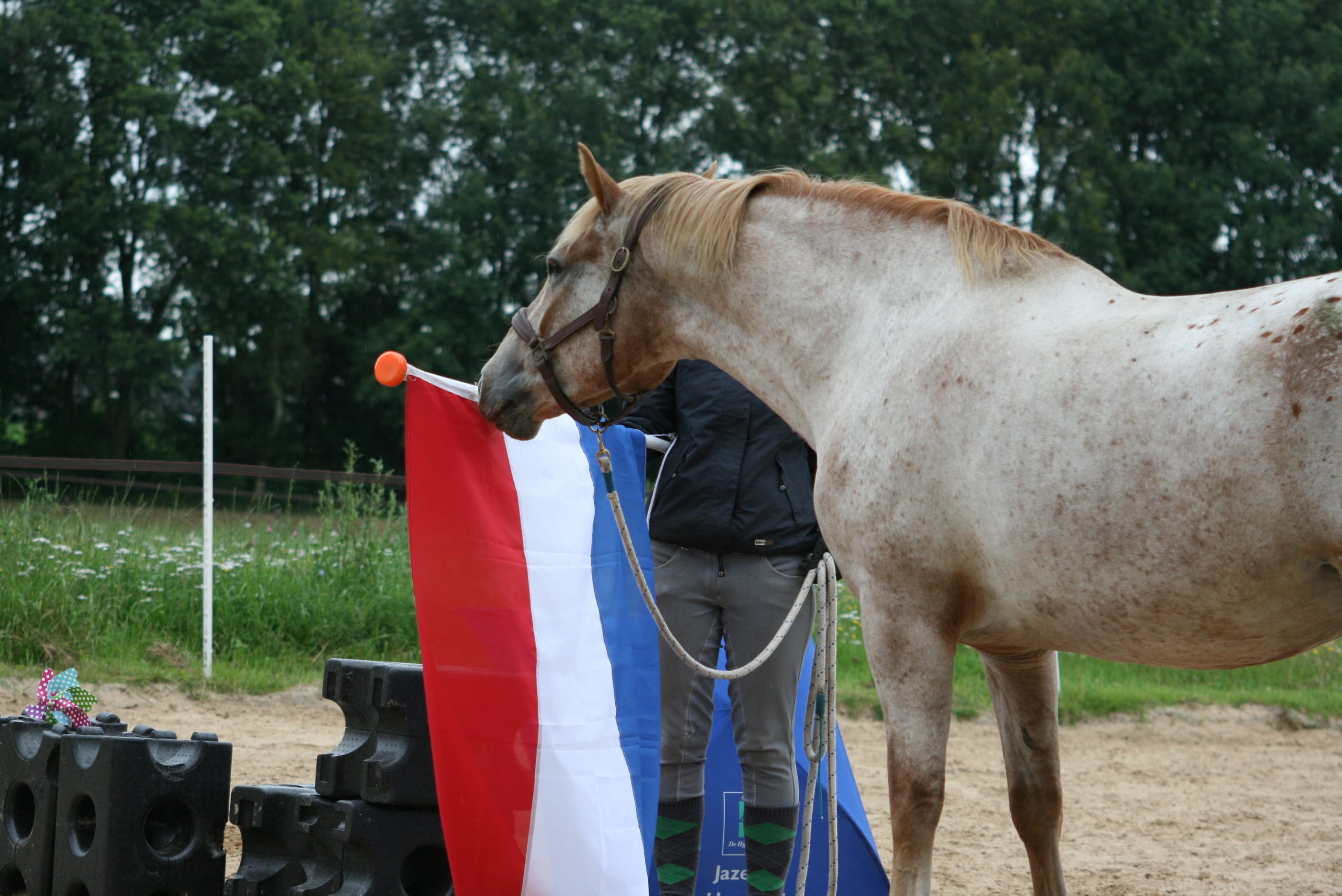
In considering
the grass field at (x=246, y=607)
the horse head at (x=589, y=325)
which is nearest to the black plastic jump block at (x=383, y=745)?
the horse head at (x=589, y=325)

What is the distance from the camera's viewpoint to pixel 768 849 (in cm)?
298

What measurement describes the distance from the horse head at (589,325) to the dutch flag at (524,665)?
16cm

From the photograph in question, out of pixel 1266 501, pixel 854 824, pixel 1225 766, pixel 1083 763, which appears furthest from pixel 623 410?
pixel 1225 766

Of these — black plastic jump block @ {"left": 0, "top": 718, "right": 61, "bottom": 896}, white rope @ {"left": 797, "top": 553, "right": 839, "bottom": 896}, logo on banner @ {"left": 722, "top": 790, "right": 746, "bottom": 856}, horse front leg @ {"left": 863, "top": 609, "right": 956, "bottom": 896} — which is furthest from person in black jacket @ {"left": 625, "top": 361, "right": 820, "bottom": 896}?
black plastic jump block @ {"left": 0, "top": 718, "right": 61, "bottom": 896}

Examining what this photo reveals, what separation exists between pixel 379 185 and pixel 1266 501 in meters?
24.5

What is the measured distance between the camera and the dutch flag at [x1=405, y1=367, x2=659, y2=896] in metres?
2.64

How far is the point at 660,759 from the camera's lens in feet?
9.86

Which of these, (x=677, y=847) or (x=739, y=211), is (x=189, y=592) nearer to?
(x=677, y=847)

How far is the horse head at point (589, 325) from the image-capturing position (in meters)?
2.67

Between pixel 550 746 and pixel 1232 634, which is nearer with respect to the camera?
pixel 1232 634

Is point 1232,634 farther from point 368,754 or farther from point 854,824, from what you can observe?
point 368,754

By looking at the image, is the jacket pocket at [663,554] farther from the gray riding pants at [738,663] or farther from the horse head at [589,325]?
the horse head at [589,325]

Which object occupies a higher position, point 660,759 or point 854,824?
point 660,759

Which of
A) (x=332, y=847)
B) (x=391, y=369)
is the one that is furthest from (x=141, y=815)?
(x=391, y=369)
